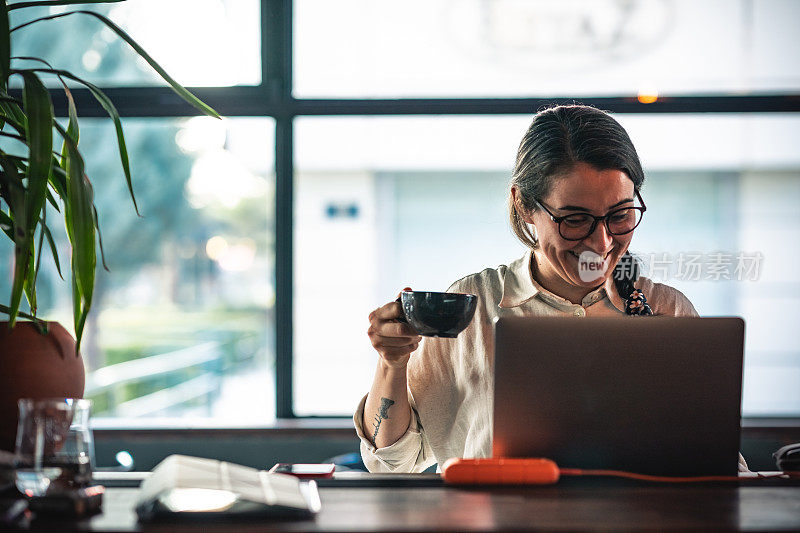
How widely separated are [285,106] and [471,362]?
1571 millimetres

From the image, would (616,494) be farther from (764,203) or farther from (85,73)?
(85,73)

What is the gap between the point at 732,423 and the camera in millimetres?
1186

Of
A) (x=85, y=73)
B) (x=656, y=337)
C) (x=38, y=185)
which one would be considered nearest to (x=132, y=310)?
(x=85, y=73)

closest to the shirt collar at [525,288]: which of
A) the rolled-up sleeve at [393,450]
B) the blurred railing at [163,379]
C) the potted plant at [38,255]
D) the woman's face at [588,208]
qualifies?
the woman's face at [588,208]

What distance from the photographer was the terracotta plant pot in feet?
4.29

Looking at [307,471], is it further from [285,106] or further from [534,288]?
[285,106]

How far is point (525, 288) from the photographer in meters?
1.82

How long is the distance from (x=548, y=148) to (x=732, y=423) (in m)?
0.76

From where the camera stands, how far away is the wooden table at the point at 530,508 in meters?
0.95

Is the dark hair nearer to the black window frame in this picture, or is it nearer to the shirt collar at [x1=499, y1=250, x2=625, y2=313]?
the shirt collar at [x1=499, y1=250, x2=625, y2=313]

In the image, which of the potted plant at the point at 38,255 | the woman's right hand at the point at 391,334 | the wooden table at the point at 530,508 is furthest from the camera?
the woman's right hand at the point at 391,334

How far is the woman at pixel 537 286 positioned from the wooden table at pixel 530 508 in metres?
0.41

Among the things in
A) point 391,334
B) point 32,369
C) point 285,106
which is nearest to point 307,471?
point 391,334

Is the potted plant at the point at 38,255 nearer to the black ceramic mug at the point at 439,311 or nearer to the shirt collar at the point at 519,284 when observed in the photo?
the black ceramic mug at the point at 439,311
